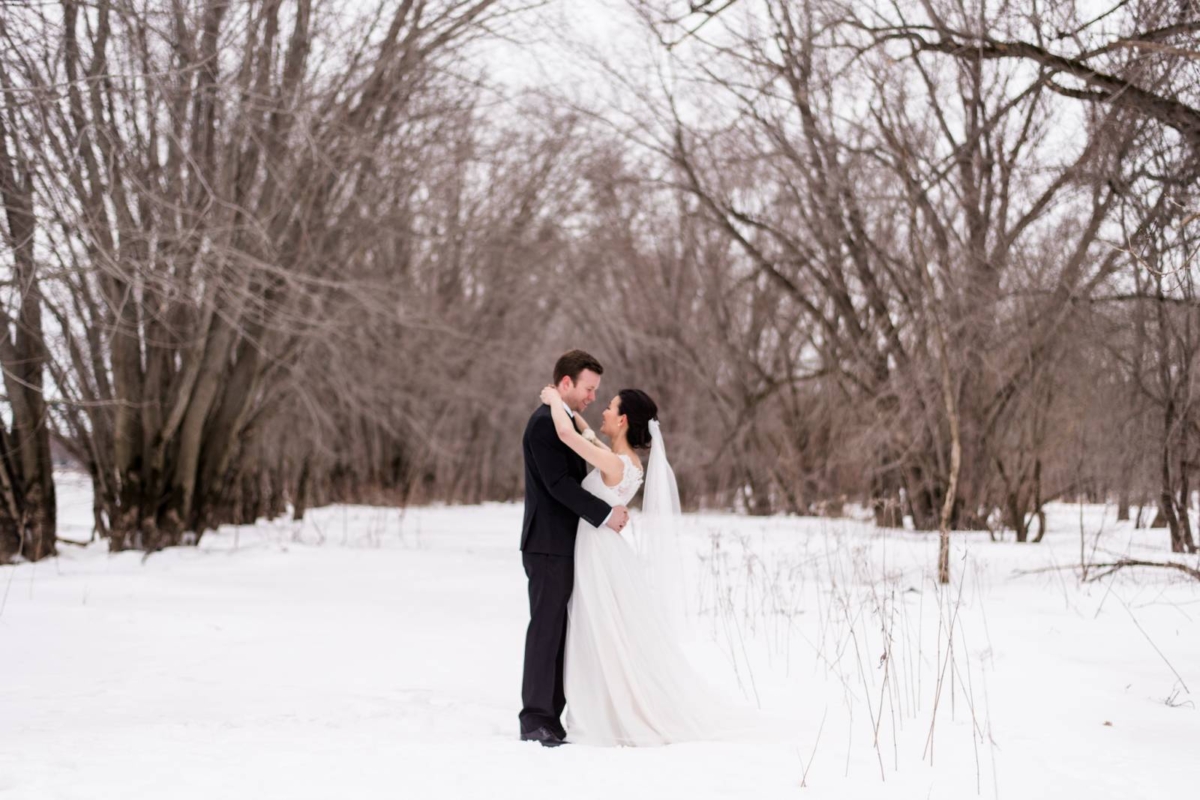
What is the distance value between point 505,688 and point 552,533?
165cm

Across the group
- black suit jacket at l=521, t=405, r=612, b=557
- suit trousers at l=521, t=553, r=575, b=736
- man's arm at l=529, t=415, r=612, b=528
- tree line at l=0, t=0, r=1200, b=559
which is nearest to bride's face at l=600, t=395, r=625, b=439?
black suit jacket at l=521, t=405, r=612, b=557

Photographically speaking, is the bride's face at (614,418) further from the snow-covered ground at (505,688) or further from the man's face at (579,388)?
the snow-covered ground at (505,688)

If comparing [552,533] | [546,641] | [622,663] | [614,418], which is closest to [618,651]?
[622,663]

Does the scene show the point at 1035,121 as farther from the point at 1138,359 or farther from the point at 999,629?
the point at 999,629

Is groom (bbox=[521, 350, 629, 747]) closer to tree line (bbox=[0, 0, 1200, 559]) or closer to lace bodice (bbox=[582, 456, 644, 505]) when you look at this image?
lace bodice (bbox=[582, 456, 644, 505])

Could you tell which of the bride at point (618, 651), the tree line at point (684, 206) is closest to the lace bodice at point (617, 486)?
the bride at point (618, 651)

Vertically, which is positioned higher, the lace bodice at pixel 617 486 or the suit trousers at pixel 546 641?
the lace bodice at pixel 617 486

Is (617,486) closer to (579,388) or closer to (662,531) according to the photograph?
(579,388)

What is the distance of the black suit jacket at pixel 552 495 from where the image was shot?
4.61 m

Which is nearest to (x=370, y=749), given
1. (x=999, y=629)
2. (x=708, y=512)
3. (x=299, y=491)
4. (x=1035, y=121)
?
(x=999, y=629)

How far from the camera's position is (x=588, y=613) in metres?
4.65

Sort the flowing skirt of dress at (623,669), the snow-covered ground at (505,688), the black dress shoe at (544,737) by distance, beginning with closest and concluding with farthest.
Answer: the snow-covered ground at (505,688)
the black dress shoe at (544,737)
the flowing skirt of dress at (623,669)

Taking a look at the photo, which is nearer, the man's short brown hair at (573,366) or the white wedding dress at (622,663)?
the white wedding dress at (622,663)

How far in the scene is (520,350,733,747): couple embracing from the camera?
4574 millimetres
